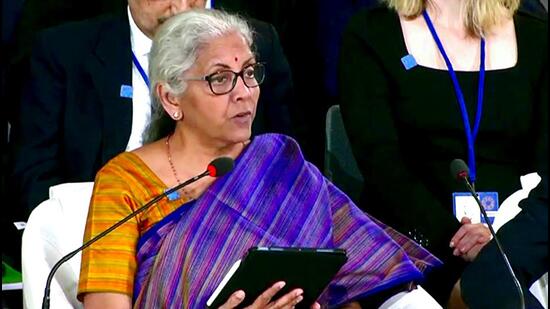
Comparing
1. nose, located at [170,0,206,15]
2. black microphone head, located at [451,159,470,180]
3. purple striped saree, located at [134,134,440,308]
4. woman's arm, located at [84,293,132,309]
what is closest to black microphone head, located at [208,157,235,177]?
purple striped saree, located at [134,134,440,308]

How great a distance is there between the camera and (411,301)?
353 centimetres

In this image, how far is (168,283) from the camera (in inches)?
135

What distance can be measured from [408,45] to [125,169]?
1278 mm

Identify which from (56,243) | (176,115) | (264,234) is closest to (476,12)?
(176,115)

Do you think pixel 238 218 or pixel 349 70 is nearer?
pixel 238 218

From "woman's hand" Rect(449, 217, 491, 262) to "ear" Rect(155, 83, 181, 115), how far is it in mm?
969

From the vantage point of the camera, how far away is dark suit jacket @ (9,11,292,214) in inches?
180

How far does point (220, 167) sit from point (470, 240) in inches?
39.0

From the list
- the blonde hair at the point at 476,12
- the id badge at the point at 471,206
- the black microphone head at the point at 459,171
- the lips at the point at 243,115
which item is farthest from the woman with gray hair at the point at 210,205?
the blonde hair at the point at 476,12

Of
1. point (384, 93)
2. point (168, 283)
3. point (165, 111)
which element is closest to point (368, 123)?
point (384, 93)

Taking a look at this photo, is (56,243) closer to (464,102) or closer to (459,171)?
(459,171)

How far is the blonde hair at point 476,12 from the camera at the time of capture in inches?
176

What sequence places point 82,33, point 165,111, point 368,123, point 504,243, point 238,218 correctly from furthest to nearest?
point 82,33, point 368,123, point 165,111, point 238,218, point 504,243

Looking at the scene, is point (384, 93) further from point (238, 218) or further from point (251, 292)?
point (251, 292)
